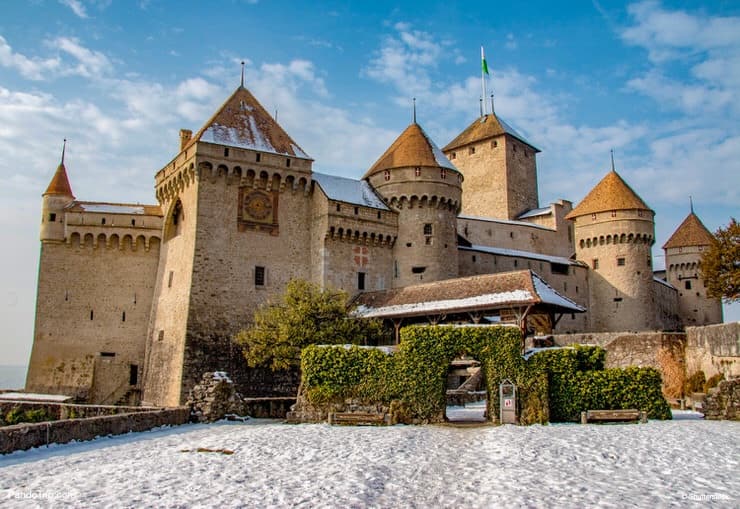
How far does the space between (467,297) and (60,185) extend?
21.7 m

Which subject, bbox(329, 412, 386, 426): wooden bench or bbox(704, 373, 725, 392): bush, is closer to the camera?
bbox(329, 412, 386, 426): wooden bench

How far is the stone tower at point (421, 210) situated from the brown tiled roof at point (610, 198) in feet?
43.7

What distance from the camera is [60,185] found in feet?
114

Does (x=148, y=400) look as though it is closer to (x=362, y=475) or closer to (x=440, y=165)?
(x=440, y=165)

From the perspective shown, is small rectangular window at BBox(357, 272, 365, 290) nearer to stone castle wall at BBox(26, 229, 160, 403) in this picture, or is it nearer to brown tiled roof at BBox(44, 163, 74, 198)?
stone castle wall at BBox(26, 229, 160, 403)

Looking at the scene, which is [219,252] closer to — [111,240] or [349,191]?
[111,240]

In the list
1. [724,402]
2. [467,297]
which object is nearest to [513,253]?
[467,297]

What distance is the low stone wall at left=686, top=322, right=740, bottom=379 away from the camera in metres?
23.1

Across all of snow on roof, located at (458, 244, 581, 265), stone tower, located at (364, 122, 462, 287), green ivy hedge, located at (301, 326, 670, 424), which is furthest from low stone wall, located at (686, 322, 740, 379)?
snow on roof, located at (458, 244, 581, 265)

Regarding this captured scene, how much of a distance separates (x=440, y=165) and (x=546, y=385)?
18.6 m

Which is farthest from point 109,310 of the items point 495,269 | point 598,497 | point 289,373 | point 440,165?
point 598,497

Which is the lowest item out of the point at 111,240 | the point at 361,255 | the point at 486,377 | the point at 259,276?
the point at 486,377

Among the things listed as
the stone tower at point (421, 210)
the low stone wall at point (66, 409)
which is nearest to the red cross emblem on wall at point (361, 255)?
the stone tower at point (421, 210)

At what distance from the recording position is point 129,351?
33000mm
